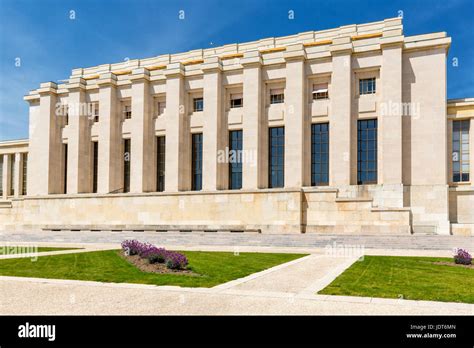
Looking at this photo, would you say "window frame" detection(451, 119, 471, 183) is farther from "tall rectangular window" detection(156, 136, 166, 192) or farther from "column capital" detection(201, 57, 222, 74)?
"tall rectangular window" detection(156, 136, 166, 192)

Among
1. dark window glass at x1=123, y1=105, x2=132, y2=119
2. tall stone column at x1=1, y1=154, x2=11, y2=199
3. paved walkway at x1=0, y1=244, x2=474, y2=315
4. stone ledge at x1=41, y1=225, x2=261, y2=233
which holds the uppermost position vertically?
dark window glass at x1=123, y1=105, x2=132, y2=119

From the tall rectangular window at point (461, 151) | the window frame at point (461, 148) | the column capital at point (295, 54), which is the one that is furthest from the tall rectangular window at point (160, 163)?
the tall rectangular window at point (461, 151)

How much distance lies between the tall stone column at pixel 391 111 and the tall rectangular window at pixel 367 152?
1.07 metres

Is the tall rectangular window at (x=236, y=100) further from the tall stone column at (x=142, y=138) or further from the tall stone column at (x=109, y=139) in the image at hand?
the tall stone column at (x=109, y=139)

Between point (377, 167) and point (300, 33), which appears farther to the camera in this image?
point (300, 33)

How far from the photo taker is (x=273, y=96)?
42.7 meters

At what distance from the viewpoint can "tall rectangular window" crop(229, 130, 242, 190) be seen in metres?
42.9

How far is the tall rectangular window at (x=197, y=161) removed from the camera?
147 ft

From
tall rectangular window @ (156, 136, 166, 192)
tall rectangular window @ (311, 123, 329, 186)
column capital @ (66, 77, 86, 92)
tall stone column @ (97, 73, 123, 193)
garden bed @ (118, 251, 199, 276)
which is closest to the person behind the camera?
garden bed @ (118, 251, 199, 276)

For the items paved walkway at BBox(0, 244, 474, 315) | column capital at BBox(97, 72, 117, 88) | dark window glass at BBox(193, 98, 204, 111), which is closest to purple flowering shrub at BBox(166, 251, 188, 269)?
paved walkway at BBox(0, 244, 474, 315)

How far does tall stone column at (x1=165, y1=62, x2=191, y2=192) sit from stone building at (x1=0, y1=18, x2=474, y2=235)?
0.16 metres
